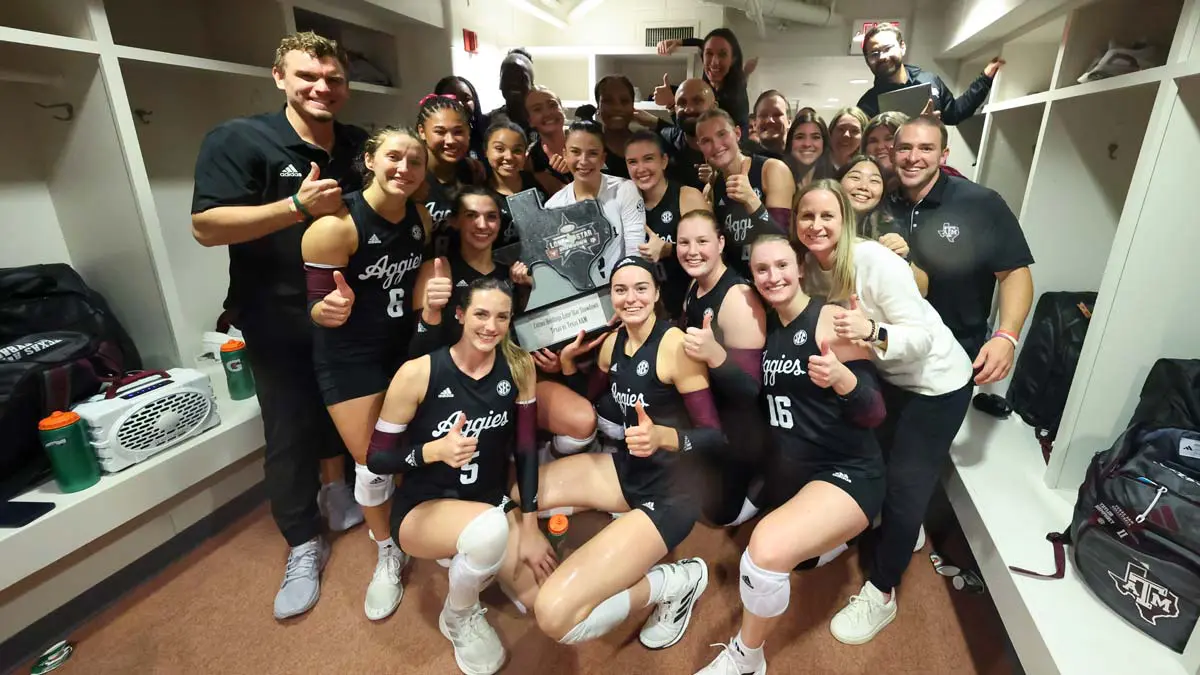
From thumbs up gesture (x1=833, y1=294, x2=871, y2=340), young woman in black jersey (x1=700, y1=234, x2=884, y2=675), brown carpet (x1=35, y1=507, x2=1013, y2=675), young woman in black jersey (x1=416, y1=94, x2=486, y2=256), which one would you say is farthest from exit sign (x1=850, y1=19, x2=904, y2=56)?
brown carpet (x1=35, y1=507, x2=1013, y2=675)

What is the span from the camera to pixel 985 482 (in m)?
1.90

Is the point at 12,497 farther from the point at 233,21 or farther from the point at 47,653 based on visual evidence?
the point at 233,21

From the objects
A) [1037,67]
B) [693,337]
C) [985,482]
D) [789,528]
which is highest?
[1037,67]

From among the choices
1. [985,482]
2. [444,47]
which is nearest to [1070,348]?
[985,482]

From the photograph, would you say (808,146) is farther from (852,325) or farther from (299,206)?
(299,206)

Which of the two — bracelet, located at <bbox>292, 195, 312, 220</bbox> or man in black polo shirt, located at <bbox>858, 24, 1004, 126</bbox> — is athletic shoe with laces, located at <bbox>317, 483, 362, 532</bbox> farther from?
man in black polo shirt, located at <bbox>858, 24, 1004, 126</bbox>

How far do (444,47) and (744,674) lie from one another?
3.39 m

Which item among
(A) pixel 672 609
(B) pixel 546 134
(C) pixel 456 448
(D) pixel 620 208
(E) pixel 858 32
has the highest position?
(E) pixel 858 32

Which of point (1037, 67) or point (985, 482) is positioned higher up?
point (1037, 67)

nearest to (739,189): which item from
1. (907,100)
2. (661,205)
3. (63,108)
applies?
(661,205)

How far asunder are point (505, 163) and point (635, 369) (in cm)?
80

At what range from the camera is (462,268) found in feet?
5.71

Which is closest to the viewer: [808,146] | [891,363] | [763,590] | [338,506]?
[763,590]

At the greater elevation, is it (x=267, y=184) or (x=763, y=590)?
(x=267, y=184)
